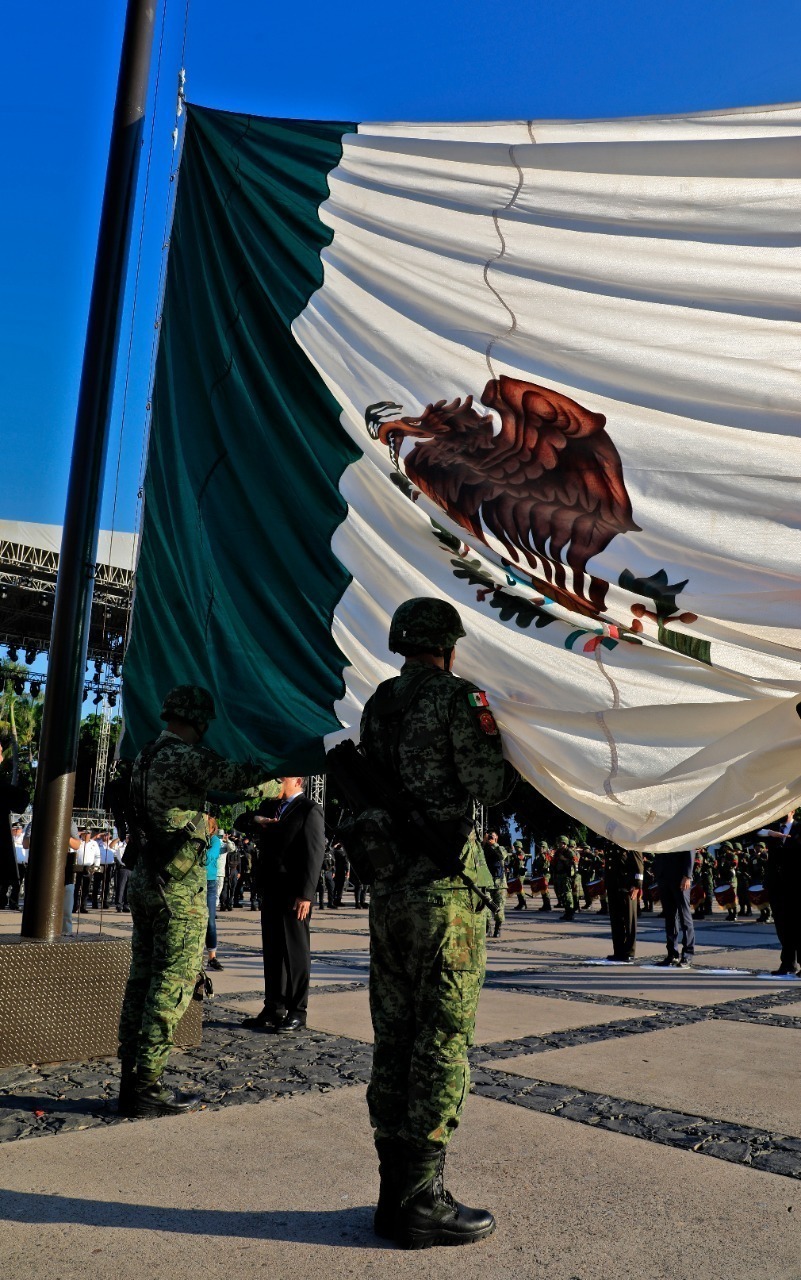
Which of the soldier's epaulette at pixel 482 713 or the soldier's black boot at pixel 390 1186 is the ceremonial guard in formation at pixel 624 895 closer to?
the soldier's black boot at pixel 390 1186

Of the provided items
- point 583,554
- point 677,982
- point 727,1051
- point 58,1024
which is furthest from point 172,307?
point 677,982

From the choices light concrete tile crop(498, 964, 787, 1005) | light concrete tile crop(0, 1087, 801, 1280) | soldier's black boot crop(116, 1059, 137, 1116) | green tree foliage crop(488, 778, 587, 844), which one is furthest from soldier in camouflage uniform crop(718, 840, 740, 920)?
green tree foliage crop(488, 778, 587, 844)

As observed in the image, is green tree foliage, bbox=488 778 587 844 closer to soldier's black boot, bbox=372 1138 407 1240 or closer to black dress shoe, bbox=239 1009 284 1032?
black dress shoe, bbox=239 1009 284 1032

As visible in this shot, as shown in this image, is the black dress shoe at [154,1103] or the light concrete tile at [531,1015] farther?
the light concrete tile at [531,1015]

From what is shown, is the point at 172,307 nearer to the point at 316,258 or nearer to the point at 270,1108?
the point at 316,258

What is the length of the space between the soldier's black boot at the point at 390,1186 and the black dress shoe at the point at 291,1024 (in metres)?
3.04

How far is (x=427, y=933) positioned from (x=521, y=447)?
1.59 meters

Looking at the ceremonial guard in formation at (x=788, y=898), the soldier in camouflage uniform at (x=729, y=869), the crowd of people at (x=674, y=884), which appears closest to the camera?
the ceremonial guard in formation at (x=788, y=898)

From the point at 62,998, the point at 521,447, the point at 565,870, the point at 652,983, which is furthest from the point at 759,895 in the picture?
the point at 521,447

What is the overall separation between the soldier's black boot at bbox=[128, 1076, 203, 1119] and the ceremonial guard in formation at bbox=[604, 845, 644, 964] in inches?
254

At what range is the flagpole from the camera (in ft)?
17.1

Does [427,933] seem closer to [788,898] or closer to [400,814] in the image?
[400,814]

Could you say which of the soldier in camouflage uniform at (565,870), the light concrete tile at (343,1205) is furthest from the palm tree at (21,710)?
the light concrete tile at (343,1205)

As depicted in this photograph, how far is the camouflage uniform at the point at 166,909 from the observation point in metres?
4.19
